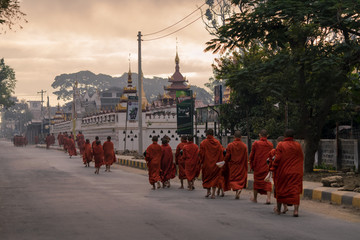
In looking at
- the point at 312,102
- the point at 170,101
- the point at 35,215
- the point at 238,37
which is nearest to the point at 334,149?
the point at 312,102

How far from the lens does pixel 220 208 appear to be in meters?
10.7

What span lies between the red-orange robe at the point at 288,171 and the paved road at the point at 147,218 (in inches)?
14.7

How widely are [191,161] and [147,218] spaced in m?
5.56

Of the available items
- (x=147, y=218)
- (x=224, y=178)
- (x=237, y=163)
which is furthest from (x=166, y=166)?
(x=147, y=218)

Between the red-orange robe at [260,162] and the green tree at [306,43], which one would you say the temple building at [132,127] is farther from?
the red-orange robe at [260,162]

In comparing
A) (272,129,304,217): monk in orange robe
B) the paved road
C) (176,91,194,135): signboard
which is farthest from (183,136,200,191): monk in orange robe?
(176,91,194,135): signboard

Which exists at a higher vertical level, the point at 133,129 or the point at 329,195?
the point at 133,129

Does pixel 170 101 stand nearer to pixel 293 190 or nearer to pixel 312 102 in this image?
pixel 312 102

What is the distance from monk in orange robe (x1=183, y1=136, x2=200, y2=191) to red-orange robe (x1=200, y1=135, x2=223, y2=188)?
100 centimetres

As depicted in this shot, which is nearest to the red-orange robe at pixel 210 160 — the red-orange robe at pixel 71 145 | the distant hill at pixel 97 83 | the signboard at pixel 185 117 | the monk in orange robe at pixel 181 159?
the monk in orange robe at pixel 181 159

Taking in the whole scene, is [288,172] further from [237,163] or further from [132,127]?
[132,127]

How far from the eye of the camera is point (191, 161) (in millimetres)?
14688

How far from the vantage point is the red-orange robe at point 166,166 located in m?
15.7

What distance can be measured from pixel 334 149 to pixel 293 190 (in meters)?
9.29
